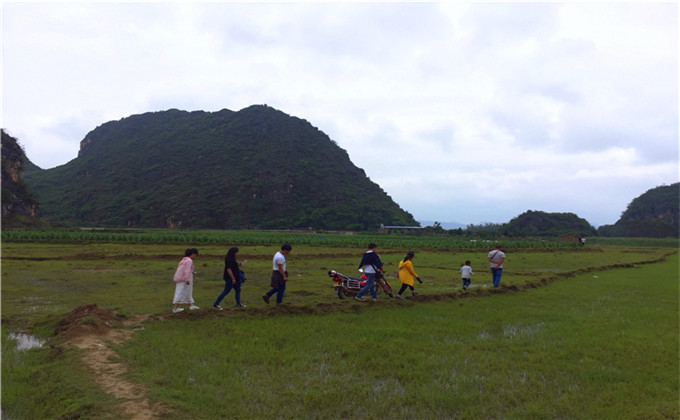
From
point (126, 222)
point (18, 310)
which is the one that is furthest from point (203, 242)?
point (126, 222)

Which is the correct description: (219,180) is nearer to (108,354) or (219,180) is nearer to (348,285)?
(348,285)

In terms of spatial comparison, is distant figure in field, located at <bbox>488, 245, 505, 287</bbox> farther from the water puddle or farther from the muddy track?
the water puddle

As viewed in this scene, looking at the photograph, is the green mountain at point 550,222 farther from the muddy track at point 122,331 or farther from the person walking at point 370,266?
the muddy track at point 122,331

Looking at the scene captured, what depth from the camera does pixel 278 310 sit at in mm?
11133

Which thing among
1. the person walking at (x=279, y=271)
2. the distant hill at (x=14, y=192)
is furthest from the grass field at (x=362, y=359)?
the distant hill at (x=14, y=192)

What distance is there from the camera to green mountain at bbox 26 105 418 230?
4218 inches

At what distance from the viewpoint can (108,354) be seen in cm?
729

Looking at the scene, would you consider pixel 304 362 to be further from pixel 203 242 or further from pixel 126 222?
pixel 126 222

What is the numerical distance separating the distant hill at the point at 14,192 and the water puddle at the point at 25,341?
68.3 metres

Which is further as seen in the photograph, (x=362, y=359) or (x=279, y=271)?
(x=279, y=271)

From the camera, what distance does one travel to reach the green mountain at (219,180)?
107125mm

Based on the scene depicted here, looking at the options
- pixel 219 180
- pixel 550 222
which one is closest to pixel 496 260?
pixel 219 180

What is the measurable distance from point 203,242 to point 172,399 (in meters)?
38.8

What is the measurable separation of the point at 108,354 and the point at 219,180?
119 meters
